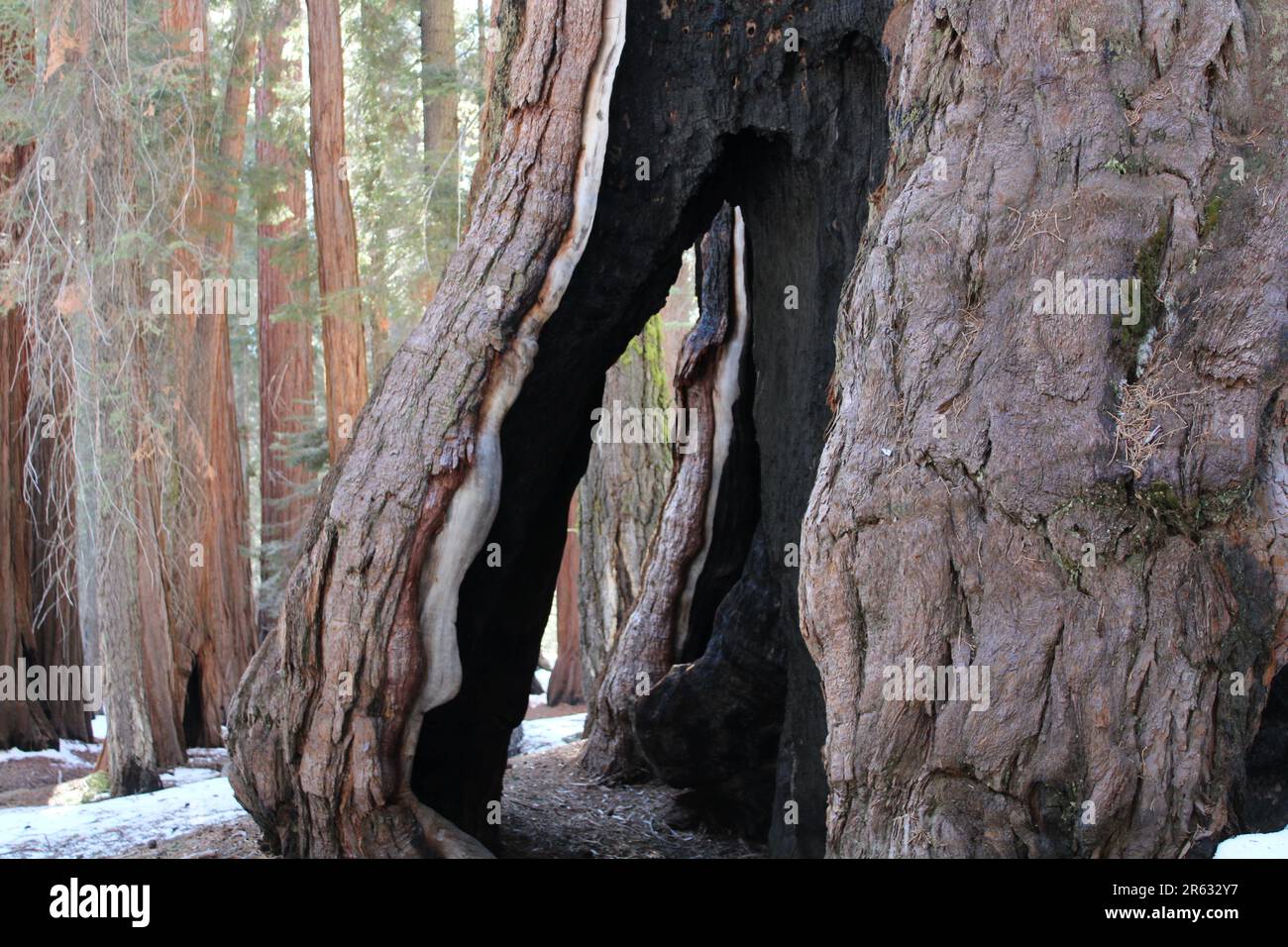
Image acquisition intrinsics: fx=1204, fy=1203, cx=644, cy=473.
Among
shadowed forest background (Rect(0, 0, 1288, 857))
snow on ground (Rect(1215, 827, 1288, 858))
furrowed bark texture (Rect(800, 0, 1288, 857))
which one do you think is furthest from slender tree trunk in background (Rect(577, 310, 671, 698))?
snow on ground (Rect(1215, 827, 1288, 858))

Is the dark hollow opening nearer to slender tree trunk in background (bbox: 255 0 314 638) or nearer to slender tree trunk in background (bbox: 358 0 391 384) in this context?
slender tree trunk in background (bbox: 358 0 391 384)

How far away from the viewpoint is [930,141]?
→ 14.4 feet

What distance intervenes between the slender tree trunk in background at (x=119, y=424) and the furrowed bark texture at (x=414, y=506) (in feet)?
8.04

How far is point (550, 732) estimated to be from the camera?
11.2 meters

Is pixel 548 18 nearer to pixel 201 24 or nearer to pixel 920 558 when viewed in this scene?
pixel 920 558

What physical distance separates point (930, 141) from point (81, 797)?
6500mm

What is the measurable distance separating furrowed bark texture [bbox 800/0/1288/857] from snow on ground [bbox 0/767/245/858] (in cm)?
380

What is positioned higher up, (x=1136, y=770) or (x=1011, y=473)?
(x=1011, y=473)

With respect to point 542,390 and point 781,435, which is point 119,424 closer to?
point 542,390

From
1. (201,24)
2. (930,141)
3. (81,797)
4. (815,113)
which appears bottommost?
(81,797)

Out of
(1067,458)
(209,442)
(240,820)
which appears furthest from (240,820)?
(209,442)

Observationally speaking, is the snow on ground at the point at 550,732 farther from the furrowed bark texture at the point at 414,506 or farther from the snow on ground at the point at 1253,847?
the snow on ground at the point at 1253,847

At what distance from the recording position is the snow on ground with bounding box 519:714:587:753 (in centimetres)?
1049
